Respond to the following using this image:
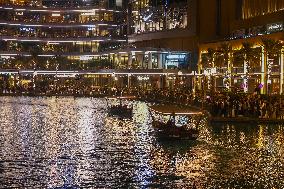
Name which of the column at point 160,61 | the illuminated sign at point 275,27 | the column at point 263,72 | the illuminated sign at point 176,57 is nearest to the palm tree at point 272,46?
the column at point 263,72

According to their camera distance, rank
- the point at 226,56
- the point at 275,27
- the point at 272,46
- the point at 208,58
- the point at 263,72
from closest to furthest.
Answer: the point at 272,46, the point at 263,72, the point at 275,27, the point at 226,56, the point at 208,58

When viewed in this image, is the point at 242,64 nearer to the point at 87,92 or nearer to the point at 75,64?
the point at 87,92

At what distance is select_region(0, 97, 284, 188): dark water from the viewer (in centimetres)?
3062

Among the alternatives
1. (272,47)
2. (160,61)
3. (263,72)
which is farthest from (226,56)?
(160,61)

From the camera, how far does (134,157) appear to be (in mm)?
38656

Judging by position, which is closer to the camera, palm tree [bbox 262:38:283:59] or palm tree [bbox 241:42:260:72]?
palm tree [bbox 262:38:283:59]

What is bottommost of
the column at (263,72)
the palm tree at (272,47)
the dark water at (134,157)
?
the dark water at (134,157)

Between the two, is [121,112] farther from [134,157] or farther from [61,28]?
[61,28]

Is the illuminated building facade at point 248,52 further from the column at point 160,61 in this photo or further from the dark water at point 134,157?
the dark water at point 134,157

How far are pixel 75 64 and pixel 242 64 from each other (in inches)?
3036

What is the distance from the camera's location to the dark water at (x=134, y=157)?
30625 mm

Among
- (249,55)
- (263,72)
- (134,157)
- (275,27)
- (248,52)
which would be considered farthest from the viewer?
(275,27)

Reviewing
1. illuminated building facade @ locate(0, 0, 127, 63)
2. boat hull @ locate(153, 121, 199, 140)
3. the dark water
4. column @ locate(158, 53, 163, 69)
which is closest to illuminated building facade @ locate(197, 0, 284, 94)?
column @ locate(158, 53, 163, 69)

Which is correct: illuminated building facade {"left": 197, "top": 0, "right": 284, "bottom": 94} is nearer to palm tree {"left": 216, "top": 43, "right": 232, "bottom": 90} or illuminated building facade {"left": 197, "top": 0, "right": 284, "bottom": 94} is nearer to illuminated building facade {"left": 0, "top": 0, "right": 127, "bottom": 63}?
palm tree {"left": 216, "top": 43, "right": 232, "bottom": 90}
